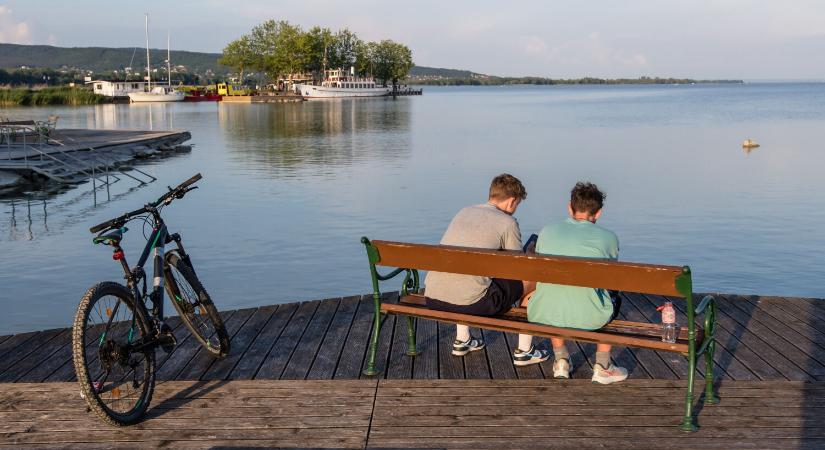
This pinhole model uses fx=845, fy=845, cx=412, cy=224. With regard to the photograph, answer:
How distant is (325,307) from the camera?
25.9ft

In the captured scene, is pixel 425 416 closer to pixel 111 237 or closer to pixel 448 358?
pixel 448 358

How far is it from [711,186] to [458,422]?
24.1m

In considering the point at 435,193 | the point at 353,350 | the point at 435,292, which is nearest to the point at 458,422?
the point at 435,292

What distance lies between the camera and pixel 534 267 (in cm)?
521

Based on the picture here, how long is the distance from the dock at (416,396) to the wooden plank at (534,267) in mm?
814

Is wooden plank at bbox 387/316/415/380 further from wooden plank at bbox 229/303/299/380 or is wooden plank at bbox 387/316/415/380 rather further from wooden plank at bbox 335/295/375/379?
wooden plank at bbox 229/303/299/380

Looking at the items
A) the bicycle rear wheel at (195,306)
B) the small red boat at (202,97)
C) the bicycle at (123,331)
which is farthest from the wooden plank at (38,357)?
the small red boat at (202,97)

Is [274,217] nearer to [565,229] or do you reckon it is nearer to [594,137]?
[565,229]

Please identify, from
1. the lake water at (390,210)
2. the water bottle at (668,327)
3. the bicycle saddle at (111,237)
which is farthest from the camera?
the lake water at (390,210)

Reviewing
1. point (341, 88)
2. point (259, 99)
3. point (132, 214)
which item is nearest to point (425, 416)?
point (132, 214)

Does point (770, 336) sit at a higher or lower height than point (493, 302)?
lower

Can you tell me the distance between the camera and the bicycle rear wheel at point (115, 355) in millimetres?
4766

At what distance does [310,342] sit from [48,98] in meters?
117

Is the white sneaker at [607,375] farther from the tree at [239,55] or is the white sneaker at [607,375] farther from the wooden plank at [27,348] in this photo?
the tree at [239,55]
